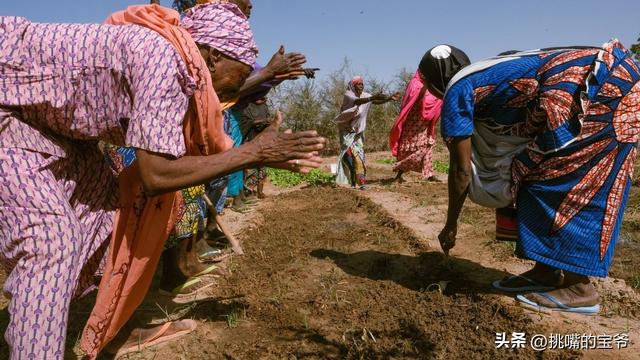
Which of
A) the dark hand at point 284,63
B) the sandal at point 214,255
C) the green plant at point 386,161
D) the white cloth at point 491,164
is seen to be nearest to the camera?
the white cloth at point 491,164

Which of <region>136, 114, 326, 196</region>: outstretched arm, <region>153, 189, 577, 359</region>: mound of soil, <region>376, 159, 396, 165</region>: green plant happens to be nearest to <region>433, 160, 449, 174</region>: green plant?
<region>376, 159, 396, 165</region>: green plant

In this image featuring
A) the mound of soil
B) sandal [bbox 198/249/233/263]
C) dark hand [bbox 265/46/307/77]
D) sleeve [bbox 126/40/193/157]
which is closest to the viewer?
sleeve [bbox 126/40/193/157]

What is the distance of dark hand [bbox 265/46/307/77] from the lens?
3.16 m

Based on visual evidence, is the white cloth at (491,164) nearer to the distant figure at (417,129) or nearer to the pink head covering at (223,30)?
the pink head covering at (223,30)

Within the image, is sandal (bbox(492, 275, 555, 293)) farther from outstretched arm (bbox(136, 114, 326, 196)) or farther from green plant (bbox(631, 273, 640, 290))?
outstretched arm (bbox(136, 114, 326, 196))

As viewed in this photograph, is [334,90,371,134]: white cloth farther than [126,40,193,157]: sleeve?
Yes

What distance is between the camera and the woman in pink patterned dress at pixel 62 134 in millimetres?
1743

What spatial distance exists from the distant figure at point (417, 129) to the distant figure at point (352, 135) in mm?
636

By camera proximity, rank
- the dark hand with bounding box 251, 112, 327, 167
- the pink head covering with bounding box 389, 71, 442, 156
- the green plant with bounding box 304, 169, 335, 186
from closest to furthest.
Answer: the dark hand with bounding box 251, 112, 327, 167 < the pink head covering with bounding box 389, 71, 442, 156 < the green plant with bounding box 304, 169, 335, 186

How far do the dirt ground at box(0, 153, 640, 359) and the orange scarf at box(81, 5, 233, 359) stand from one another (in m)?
0.36

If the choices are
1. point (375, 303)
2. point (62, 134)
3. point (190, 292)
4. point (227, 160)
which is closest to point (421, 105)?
point (375, 303)

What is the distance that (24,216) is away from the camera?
69.6 inches

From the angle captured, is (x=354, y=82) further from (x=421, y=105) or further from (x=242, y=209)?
(x=242, y=209)

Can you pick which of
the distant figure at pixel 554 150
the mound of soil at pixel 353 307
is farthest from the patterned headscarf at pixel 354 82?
the distant figure at pixel 554 150
